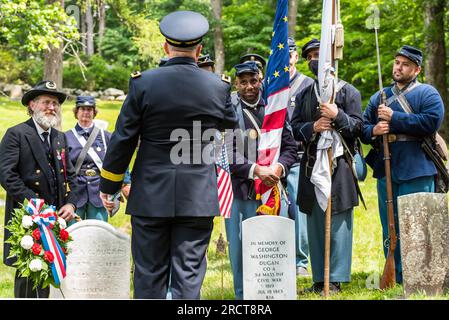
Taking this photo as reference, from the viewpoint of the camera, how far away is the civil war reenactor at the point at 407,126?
7602 mm

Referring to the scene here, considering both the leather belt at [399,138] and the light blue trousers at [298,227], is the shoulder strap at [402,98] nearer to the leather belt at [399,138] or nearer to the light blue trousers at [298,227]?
the leather belt at [399,138]

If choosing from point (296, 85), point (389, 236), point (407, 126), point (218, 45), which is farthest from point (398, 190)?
point (218, 45)

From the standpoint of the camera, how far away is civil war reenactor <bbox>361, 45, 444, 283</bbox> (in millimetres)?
7602

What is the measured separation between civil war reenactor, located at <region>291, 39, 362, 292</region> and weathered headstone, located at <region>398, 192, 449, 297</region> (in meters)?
0.83

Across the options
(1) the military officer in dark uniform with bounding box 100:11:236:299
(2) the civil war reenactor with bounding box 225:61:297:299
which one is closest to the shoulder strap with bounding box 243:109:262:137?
(2) the civil war reenactor with bounding box 225:61:297:299

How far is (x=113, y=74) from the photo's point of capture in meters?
37.8

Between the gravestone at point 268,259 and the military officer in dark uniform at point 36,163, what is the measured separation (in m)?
1.75

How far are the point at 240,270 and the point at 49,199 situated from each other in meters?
1.92

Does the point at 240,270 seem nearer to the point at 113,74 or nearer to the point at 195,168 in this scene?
the point at 195,168

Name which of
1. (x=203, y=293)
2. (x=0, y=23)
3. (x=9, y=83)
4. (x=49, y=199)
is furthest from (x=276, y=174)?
(x=9, y=83)

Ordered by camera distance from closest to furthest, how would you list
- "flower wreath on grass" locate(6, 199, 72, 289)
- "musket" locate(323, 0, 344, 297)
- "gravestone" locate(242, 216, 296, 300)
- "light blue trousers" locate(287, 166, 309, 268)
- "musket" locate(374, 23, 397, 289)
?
"flower wreath on grass" locate(6, 199, 72, 289)
"gravestone" locate(242, 216, 296, 300)
"musket" locate(323, 0, 344, 297)
"musket" locate(374, 23, 397, 289)
"light blue trousers" locate(287, 166, 309, 268)

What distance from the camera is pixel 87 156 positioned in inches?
347

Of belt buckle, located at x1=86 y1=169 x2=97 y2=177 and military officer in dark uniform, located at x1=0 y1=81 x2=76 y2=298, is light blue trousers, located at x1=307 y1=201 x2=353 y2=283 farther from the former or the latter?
belt buckle, located at x1=86 y1=169 x2=97 y2=177

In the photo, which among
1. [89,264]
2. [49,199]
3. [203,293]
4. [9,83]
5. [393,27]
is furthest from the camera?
[9,83]
